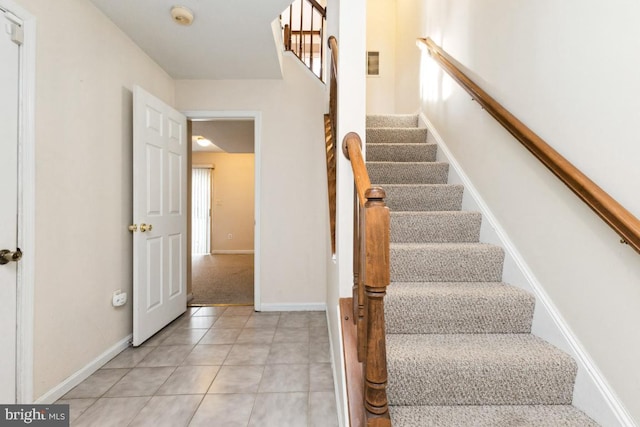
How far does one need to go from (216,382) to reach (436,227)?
5.55ft

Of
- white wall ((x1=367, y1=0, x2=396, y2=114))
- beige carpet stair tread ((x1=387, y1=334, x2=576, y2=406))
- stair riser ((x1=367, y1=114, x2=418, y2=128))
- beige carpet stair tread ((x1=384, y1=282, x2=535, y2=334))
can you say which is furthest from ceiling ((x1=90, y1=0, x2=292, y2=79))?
beige carpet stair tread ((x1=387, y1=334, x2=576, y2=406))

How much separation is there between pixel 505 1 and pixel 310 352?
2606mm

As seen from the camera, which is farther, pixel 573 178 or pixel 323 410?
pixel 323 410

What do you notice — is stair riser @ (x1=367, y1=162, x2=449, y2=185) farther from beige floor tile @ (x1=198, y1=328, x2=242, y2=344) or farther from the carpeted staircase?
beige floor tile @ (x1=198, y1=328, x2=242, y2=344)

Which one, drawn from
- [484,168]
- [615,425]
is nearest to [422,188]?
[484,168]

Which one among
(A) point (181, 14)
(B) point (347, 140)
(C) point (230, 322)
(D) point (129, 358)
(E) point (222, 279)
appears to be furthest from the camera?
(E) point (222, 279)

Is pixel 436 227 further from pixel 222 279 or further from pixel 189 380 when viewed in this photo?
pixel 222 279

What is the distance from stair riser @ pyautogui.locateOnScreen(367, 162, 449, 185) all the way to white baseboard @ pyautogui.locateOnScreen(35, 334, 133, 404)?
7.50ft

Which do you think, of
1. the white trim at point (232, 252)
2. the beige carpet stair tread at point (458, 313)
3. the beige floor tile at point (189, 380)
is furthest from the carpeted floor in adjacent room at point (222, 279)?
the beige carpet stair tread at point (458, 313)

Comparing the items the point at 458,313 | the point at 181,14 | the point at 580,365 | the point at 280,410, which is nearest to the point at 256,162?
the point at 181,14

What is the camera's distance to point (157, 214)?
2.68 meters

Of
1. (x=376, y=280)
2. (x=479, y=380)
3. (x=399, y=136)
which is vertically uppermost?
(x=399, y=136)

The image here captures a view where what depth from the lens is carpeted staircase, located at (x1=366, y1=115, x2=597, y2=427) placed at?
1.23 meters

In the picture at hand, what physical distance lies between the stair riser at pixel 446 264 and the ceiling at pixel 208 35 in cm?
185
